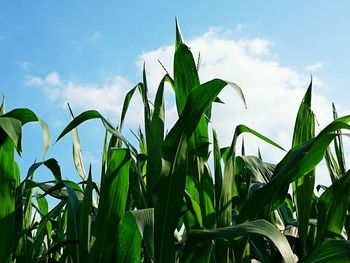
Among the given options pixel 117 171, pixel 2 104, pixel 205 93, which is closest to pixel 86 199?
pixel 117 171

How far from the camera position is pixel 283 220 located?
1237 mm

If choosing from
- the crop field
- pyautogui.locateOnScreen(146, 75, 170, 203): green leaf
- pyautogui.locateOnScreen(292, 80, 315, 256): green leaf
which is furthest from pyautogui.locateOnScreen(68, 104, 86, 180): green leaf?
pyautogui.locateOnScreen(292, 80, 315, 256): green leaf

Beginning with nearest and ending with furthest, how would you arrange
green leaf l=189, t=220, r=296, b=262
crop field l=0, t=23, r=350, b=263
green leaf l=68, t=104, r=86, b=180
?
1. green leaf l=189, t=220, r=296, b=262
2. crop field l=0, t=23, r=350, b=263
3. green leaf l=68, t=104, r=86, b=180

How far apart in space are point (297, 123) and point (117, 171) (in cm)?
41

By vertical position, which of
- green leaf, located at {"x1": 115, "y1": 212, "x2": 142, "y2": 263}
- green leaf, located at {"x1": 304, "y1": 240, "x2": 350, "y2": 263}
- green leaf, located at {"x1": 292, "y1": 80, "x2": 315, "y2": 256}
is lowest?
green leaf, located at {"x1": 304, "y1": 240, "x2": 350, "y2": 263}

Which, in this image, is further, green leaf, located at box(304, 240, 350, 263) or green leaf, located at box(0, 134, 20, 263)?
green leaf, located at box(0, 134, 20, 263)

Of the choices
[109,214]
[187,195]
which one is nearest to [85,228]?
[109,214]

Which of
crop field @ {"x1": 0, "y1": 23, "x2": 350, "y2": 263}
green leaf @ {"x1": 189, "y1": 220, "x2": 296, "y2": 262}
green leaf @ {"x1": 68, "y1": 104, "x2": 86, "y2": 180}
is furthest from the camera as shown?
green leaf @ {"x1": 68, "y1": 104, "x2": 86, "y2": 180}

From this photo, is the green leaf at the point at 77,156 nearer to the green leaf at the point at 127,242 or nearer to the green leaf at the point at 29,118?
the green leaf at the point at 29,118

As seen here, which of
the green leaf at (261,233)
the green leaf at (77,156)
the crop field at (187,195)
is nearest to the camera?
the green leaf at (261,233)

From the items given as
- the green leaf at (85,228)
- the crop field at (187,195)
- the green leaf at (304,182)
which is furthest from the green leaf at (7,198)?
the green leaf at (304,182)

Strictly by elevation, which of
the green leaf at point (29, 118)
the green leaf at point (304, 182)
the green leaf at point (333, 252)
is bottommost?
the green leaf at point (333, 252)

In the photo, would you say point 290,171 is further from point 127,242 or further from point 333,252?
point 127,242

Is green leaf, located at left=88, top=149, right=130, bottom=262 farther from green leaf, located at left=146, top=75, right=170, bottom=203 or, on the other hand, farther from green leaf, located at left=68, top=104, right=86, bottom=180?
green leaf, located at left=68, top=104, right=86, bottom=180
